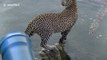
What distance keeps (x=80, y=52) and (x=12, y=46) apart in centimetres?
268

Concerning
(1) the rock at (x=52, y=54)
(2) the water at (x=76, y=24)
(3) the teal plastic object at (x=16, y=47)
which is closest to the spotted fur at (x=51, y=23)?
(1) the rock at (x=52, y=54)

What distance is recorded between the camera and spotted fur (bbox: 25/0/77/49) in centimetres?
519

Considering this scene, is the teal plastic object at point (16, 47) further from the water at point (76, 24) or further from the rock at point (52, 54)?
the water at point (76, 24)

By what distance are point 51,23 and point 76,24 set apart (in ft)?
4.59

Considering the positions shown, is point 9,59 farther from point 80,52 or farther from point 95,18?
point 95,18

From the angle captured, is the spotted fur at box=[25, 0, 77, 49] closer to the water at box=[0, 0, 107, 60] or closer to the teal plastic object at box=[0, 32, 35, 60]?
the water at box=[0, 0, 107, 60]

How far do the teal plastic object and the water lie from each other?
7.57 ft

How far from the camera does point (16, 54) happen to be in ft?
10.3

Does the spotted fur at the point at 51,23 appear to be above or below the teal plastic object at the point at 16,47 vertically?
below

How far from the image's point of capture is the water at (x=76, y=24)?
226 inches

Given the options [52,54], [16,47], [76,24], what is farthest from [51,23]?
[16,47]

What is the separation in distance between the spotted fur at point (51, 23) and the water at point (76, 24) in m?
0.45

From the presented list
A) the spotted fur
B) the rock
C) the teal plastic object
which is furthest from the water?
the teal plastic object

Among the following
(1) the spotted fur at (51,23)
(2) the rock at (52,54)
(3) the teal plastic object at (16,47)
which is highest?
(3) the teal plastic object at (16,47)
